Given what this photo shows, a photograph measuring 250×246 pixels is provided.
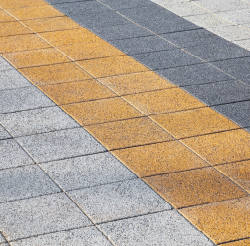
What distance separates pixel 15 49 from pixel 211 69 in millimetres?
3031

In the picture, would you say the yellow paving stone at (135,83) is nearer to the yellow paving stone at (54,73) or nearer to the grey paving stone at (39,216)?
the yellow paving stone at (54,73)

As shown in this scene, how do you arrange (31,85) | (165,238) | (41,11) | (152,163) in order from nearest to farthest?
(165,238) < (152,163) < (31,85) < (41,11)

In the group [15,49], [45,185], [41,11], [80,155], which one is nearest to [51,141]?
[80,155]

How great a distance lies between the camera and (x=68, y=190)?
4.97 metres

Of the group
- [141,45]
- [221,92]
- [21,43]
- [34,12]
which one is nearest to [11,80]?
[21,43]

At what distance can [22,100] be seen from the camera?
671 cm

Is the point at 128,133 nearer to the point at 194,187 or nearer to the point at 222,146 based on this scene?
the point at 222,146

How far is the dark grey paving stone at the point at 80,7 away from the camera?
32.8 ft

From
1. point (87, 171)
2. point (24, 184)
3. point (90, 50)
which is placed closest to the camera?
point (24, 184)

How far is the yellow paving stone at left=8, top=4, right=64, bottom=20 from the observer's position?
9.72 metres

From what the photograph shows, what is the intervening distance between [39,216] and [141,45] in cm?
458

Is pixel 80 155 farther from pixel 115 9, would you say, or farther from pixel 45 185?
pixel 115 9

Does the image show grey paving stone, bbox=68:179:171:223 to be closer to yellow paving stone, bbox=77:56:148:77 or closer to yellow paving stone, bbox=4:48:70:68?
yellow paving stone, bbox=77:56:148:77

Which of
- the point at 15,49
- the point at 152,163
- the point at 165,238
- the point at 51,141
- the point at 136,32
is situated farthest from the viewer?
the point at 136,32
